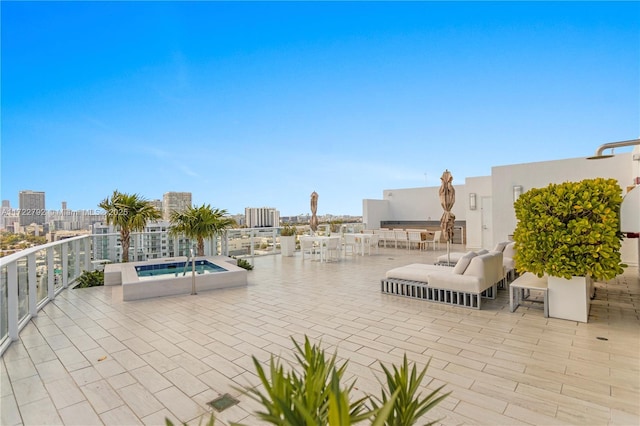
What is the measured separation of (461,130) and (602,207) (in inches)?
447

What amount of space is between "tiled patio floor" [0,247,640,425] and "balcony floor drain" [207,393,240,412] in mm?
54

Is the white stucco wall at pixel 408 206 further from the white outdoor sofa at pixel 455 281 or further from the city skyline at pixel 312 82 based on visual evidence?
the white outdoor sofa at pixel 455 281

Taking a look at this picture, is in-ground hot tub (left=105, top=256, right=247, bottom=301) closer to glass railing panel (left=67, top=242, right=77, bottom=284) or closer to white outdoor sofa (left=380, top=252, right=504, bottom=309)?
glass railing panel (left=67, top=242, right=77, bottom=284)

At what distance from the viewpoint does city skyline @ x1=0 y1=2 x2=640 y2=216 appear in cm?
814

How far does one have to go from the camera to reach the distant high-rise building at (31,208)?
6294 millimetres

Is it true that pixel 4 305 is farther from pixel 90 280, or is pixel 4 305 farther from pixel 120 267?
pixel 120 267

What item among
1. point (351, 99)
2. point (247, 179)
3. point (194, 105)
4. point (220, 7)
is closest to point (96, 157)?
point (194, 105)

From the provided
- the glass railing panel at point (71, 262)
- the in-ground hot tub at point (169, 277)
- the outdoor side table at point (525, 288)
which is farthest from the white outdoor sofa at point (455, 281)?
the glass railing panel at point (71, 262)

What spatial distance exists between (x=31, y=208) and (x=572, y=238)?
10.0m

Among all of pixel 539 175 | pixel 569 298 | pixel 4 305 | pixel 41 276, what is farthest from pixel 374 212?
pixel 4 305

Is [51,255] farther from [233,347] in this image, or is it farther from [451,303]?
[451,303]

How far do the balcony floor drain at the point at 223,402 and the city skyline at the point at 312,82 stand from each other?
528cm

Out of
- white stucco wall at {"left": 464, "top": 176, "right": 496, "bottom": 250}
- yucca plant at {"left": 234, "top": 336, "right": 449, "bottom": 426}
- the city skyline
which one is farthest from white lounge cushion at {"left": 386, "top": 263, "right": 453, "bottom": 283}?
white stucco wall at {"left": 464, "top": 176, "right": 496, "bottom": 250}

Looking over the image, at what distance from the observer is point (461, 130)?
1421cm
